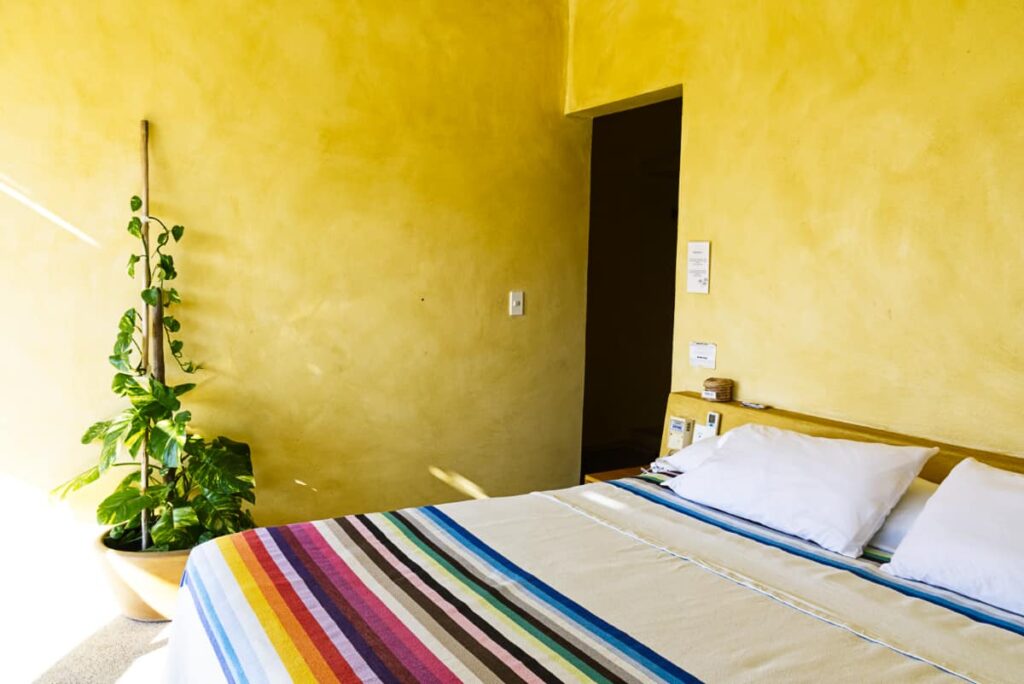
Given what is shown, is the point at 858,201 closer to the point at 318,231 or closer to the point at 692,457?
the point at 692,457

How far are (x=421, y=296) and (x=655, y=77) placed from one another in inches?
55.0

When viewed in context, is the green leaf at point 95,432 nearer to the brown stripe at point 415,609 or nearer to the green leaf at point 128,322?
the green leaf at point 128,322

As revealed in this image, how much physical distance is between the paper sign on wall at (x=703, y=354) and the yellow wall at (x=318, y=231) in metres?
0.95

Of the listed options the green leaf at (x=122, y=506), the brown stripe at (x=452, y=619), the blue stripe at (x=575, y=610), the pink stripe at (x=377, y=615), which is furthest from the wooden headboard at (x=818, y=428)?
the green leaf at (x=122, y=506)

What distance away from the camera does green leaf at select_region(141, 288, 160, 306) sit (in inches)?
100

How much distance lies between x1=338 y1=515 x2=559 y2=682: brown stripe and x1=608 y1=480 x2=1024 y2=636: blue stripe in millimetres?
862

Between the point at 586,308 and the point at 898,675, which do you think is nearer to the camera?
the point at 898,675

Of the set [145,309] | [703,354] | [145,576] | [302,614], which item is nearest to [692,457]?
[703,354]

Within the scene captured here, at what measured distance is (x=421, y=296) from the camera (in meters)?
3.28

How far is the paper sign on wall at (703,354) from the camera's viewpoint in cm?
283

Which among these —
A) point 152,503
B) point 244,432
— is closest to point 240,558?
point 152,503

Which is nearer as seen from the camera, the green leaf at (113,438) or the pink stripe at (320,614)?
the pink stripe at (320,614)

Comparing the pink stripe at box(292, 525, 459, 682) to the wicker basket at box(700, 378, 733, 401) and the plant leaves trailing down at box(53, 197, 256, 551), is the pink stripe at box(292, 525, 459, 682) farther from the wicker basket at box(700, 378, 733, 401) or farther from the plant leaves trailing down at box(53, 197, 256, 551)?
the wicker basket at box(700, 378, 733, 401)

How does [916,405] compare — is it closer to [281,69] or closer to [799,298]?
[799,298]
